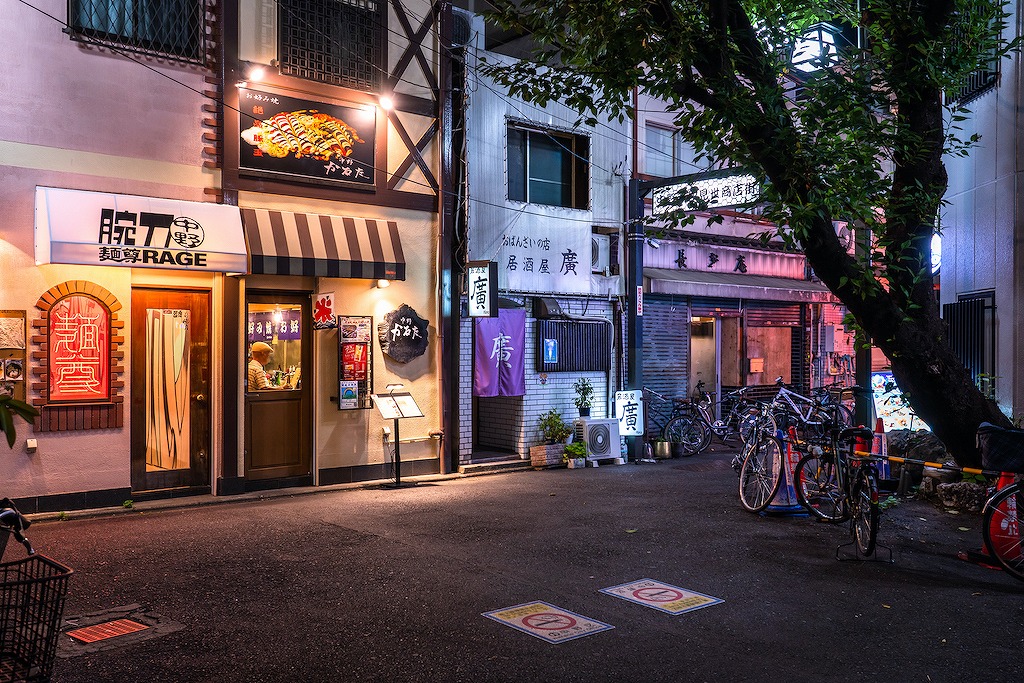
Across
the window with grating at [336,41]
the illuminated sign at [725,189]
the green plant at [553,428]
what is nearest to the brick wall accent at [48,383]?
the window with grating at [336,41]

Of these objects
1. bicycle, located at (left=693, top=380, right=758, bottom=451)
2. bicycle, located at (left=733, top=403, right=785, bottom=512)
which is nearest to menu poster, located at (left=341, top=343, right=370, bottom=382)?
bicycle, located at (left=733, top=403, right=785, bottom=512)

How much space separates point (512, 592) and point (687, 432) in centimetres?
1103

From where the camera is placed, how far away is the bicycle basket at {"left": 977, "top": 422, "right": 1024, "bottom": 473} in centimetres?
866

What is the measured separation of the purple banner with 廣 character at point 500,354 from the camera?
15.4 meters

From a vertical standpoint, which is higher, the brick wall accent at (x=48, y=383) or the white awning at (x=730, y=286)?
the white awning at (x=730, y=286)

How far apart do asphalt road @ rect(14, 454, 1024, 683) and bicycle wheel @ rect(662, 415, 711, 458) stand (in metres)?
5.58

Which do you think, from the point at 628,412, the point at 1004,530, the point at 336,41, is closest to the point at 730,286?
the point at 628,412

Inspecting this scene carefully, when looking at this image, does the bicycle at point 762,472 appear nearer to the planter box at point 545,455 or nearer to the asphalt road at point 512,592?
the asphalt road at point 512,592

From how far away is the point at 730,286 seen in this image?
1964 centimetres

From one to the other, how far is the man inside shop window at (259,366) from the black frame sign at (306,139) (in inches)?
103

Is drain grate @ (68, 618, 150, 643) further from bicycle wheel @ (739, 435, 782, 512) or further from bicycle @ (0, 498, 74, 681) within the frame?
bicycle wheel @ (739, 435, 782, 512)

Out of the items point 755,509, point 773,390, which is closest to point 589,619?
point 755,509

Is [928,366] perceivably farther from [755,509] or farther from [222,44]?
[222,44]

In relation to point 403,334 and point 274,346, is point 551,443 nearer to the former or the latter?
point 403,334
